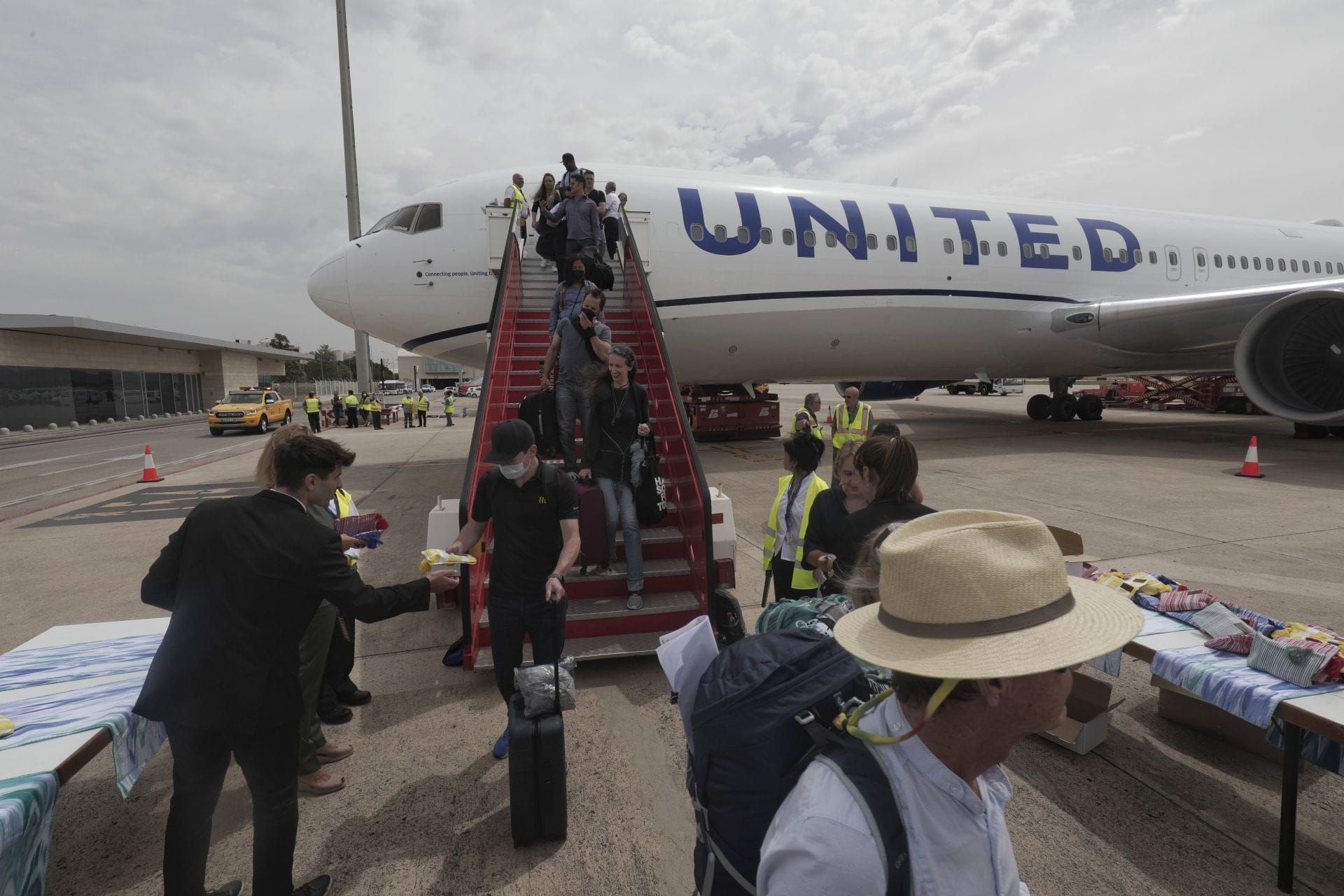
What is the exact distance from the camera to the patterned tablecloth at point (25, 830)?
1.93 meters

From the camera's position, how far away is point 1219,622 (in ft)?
10.3

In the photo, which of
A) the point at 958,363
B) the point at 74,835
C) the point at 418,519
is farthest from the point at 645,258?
the point at 74,835

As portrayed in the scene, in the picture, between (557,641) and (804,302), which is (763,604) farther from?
(804,302)

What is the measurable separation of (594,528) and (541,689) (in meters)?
2.18

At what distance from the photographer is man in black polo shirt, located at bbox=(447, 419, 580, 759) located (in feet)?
10.7

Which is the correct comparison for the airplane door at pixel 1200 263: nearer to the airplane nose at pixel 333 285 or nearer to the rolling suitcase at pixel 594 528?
the rolling suitcase at pixel 594 528

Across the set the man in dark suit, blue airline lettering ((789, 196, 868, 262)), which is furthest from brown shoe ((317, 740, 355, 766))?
blue airline lettering ((789, 196, 868, 262))

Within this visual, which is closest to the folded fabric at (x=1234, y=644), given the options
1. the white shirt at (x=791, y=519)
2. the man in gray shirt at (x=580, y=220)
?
the white shirt at (x=791, y=519)

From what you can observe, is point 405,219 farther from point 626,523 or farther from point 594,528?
point 626,523

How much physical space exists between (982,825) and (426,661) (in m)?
4.27

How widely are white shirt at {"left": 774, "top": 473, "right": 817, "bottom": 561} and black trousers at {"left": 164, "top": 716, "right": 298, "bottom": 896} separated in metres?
2.84

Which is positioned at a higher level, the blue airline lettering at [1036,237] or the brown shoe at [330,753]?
the blue airline lettering at [1036,237]

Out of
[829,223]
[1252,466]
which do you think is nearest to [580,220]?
[829,223]

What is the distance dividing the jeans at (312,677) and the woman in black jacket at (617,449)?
6.82 feet
